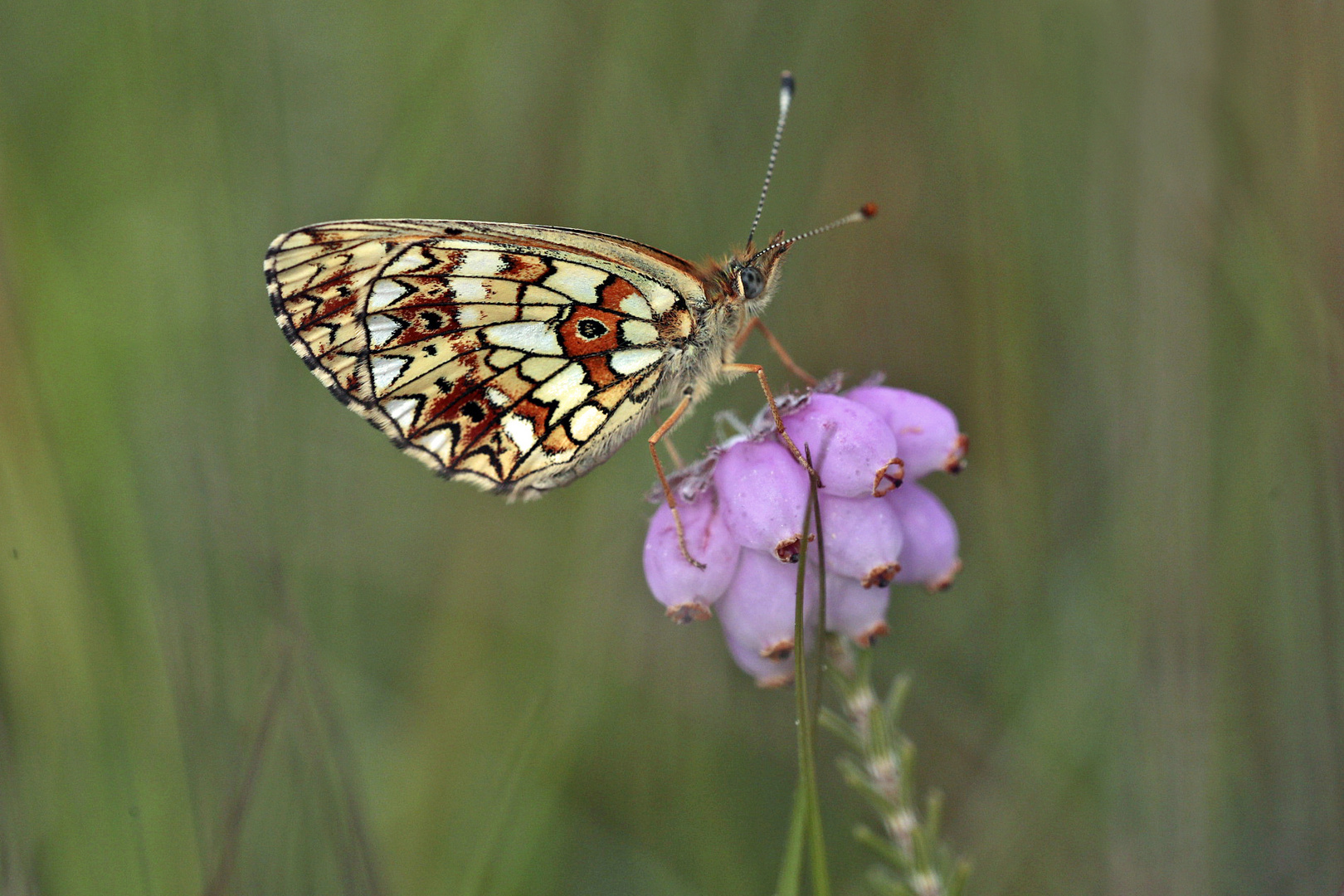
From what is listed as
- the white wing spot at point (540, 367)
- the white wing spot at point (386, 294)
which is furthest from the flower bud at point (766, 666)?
the white wing spot at point (386, 294)

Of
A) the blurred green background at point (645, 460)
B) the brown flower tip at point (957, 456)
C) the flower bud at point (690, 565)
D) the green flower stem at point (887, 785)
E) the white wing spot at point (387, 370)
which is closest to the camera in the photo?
the green flower stem at point (887, 785)

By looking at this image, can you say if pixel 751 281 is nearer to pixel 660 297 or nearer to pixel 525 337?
pixel 660 297

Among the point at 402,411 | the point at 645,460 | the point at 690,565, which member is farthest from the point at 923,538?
the point at 645,460

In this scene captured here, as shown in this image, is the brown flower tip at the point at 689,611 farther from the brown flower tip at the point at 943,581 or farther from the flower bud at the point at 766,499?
the brown flower tip at the point at 943,581

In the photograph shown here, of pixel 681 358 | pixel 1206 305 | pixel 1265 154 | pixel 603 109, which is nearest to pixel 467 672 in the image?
pixel 681 358

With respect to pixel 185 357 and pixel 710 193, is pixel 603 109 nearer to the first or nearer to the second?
pixel 710 193

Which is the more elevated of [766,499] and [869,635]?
[766,499]

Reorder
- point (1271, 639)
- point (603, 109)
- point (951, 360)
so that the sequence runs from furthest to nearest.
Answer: point (951, 360) < point (603, 109) < point (1271, 639)
